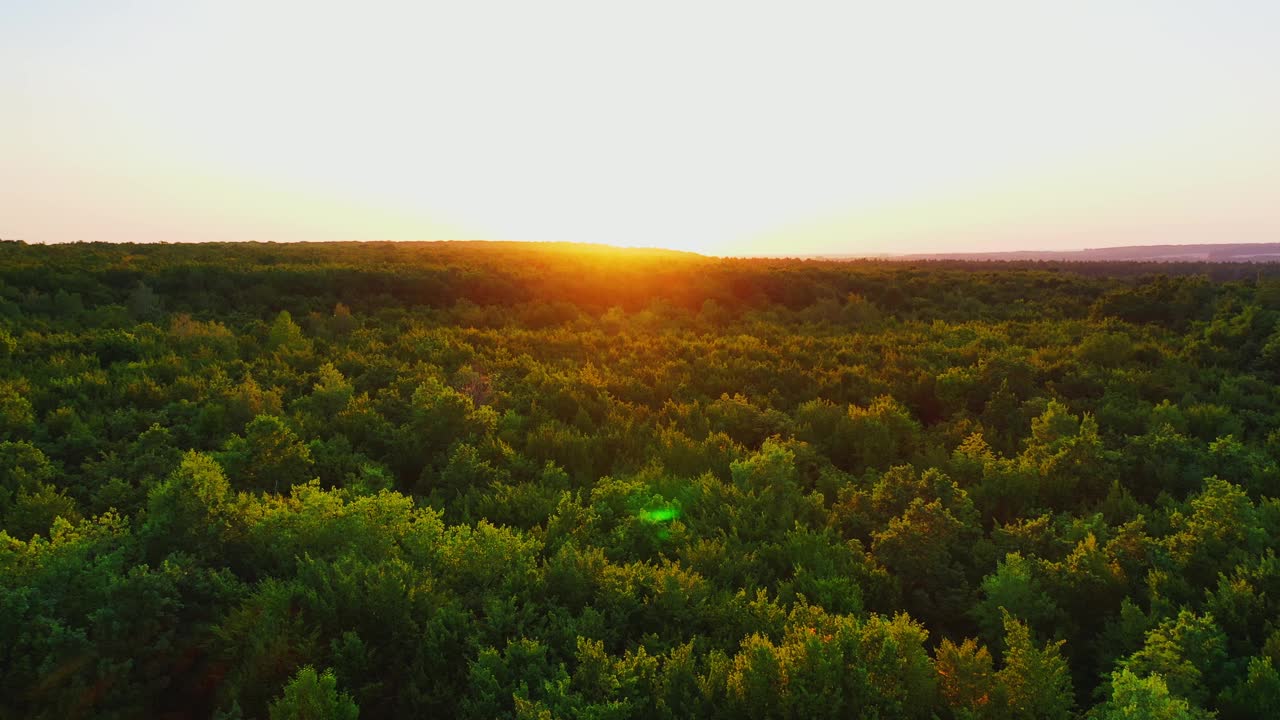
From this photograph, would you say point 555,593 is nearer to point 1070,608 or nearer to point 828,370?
point 1070,608

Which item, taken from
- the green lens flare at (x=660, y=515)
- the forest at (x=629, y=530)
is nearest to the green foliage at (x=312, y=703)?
the forest at (x=629, y=530)

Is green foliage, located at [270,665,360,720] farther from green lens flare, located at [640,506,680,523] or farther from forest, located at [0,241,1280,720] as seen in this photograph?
green lens flare, located at [640,506,680,523]

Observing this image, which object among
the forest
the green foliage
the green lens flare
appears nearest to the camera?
the green foliage

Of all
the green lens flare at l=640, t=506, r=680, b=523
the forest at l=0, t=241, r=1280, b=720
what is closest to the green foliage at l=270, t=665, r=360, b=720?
the forest at l=0, t=241, r=1280, b=720

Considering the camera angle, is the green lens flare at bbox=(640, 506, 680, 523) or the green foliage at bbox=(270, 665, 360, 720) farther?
the green lens flare at bbox=(640, 506, 680, 523)

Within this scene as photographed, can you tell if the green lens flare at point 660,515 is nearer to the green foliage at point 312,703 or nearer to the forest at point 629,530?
the forest at point 629,530

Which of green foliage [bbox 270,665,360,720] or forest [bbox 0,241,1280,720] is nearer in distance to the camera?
green foliage [bbox 270,665,360,720]

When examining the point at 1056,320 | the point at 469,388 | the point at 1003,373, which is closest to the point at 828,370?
the point at 1003,373

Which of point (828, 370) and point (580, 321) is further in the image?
point (580, 321)

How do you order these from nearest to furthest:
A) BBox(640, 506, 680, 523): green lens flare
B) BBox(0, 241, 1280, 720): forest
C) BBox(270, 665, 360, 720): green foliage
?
BBox(270, 665, 360, 720): green foliage < BBox(0, 241, 1280, 720): forest < BBox(640, 506, 680, 523): green lens flare
